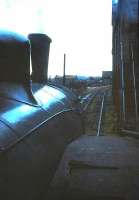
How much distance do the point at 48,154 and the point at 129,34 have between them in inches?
407

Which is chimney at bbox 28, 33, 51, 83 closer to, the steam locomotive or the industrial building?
the steam locomotive

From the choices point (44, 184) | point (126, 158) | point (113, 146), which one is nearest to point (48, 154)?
point (44, 184)

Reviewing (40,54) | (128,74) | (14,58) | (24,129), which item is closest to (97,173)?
(14,58)

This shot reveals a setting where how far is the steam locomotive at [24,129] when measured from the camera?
4633mm

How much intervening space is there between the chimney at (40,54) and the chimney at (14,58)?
11.7 ft

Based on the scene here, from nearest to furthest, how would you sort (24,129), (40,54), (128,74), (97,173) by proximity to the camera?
(24,129) → (97,173) → (40,54) → (128,74)

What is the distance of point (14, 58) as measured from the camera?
7129 millimetres

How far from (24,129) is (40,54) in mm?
6189

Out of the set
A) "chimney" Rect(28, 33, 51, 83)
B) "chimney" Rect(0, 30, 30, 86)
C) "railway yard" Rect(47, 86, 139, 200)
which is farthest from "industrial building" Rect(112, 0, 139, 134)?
"chimney" Rect(0, 30, 30, 86)

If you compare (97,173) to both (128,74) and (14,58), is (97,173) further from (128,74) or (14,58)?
(128,74)

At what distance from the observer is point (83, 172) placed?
781cm

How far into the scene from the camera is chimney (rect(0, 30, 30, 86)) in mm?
7008

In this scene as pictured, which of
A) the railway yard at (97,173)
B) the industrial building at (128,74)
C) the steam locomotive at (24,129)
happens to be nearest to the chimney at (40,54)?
the railway yard at (97,173)

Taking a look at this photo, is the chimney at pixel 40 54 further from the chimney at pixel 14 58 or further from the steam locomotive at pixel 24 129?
the chimney at pixel 14 58
